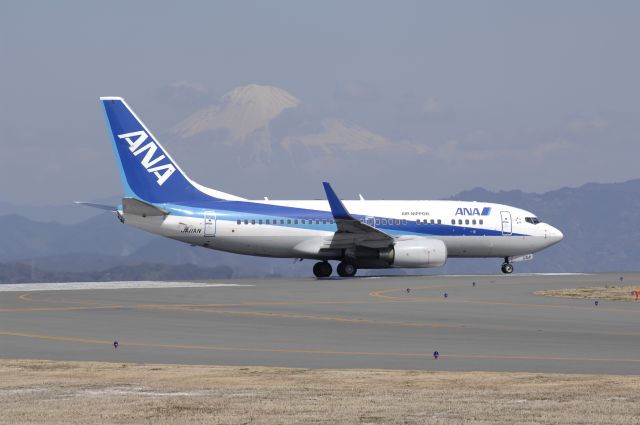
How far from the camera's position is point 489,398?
70.5 ft

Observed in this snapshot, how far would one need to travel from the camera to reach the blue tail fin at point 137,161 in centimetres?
7019

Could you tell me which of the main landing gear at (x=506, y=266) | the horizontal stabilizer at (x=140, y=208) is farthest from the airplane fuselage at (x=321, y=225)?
the main landing gear at (x=506, y=266)

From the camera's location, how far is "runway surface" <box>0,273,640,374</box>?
94.4ft

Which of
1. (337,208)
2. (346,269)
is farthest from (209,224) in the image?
(346,269)

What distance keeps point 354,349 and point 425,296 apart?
22.3m

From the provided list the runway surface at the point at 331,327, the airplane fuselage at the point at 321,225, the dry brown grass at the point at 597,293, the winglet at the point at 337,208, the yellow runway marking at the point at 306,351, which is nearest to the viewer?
the yellow runway marking at the point at 306,351

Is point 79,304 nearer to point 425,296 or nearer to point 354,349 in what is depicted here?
point 425,296

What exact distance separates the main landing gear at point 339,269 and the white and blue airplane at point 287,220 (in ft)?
0.19

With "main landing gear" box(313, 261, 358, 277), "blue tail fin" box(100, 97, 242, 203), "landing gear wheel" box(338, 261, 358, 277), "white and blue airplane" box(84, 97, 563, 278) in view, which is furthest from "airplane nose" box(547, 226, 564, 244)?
"blue tail fin" box(100, 97, 242, 203)

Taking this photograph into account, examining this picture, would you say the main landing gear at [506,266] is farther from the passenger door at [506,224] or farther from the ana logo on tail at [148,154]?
the ana logo on tail at [148,154]

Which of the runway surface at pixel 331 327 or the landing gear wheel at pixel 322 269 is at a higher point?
the landing gear wheel at pixel 322 269

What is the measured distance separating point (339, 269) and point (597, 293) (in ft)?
71.7

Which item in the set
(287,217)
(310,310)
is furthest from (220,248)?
(310,310)

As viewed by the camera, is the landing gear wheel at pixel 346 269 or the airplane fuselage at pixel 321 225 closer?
the airplane fuselage at pixel 321 225
